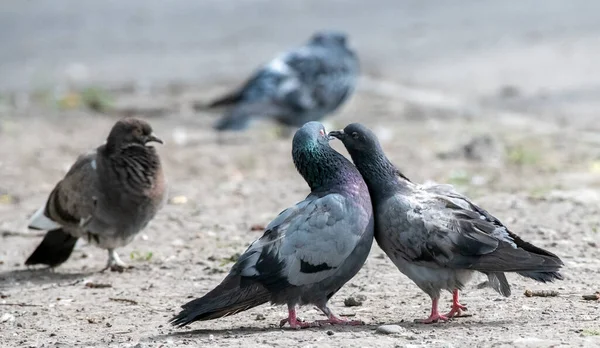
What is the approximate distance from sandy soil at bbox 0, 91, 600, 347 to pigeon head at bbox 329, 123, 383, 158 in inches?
30.8

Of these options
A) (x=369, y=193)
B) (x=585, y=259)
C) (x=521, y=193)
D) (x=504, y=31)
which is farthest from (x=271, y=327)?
(x=504, y=31)

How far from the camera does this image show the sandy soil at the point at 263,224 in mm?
5684

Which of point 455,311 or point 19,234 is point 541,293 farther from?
point 19,234

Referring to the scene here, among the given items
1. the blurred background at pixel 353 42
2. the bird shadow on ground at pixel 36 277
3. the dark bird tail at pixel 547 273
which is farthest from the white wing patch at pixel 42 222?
the blurred background at pixel 353 42

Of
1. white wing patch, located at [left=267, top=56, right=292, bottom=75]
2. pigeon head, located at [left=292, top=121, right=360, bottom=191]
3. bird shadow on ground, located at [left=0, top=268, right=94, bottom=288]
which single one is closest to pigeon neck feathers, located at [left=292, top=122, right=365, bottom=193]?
pigeon head, located at [left=292, top=121, right=360, bottom=191]

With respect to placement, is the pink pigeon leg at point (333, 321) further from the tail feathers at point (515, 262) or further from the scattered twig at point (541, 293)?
the scattered twig at point (541, 293)

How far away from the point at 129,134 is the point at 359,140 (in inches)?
75.9

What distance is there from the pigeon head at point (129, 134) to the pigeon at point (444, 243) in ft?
6.66

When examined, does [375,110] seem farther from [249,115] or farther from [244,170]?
[244,170]

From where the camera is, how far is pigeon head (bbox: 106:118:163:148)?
7.56m

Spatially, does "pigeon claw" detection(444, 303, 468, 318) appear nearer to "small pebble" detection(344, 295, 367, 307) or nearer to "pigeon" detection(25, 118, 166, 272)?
"small pebble" detection(344, 295, 367, 307)

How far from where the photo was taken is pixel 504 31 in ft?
53.2

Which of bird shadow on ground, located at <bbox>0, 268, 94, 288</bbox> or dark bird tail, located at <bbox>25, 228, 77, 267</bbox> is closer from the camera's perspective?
bird shadow on ground, located at <bbox>0, 268, 94, 288</bbox>

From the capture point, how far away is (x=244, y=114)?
11.3 meters
